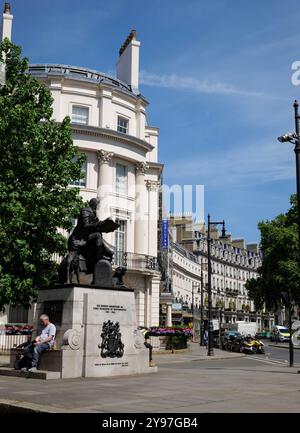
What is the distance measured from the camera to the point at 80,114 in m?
40.6

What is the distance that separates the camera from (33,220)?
67.1ft

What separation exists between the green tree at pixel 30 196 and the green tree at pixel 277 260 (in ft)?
137

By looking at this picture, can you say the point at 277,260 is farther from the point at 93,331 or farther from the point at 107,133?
the point at 93,331

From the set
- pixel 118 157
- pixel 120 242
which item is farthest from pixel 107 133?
pixel 120 242

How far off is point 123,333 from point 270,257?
52.6m

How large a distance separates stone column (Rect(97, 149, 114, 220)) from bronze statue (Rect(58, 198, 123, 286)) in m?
24.9

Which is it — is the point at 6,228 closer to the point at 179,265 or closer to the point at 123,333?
A: the point at 123,333

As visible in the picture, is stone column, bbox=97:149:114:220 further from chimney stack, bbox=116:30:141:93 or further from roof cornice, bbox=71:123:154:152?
chimney stack, bbox=116:30:141:93

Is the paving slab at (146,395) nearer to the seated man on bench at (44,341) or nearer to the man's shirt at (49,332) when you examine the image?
the seated man on bench at (44,341)

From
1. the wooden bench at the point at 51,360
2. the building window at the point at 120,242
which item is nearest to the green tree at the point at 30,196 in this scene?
the wooden bench at the point at 51,360

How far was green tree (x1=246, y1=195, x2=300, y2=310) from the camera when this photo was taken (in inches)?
2370

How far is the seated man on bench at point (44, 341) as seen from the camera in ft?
42.9
